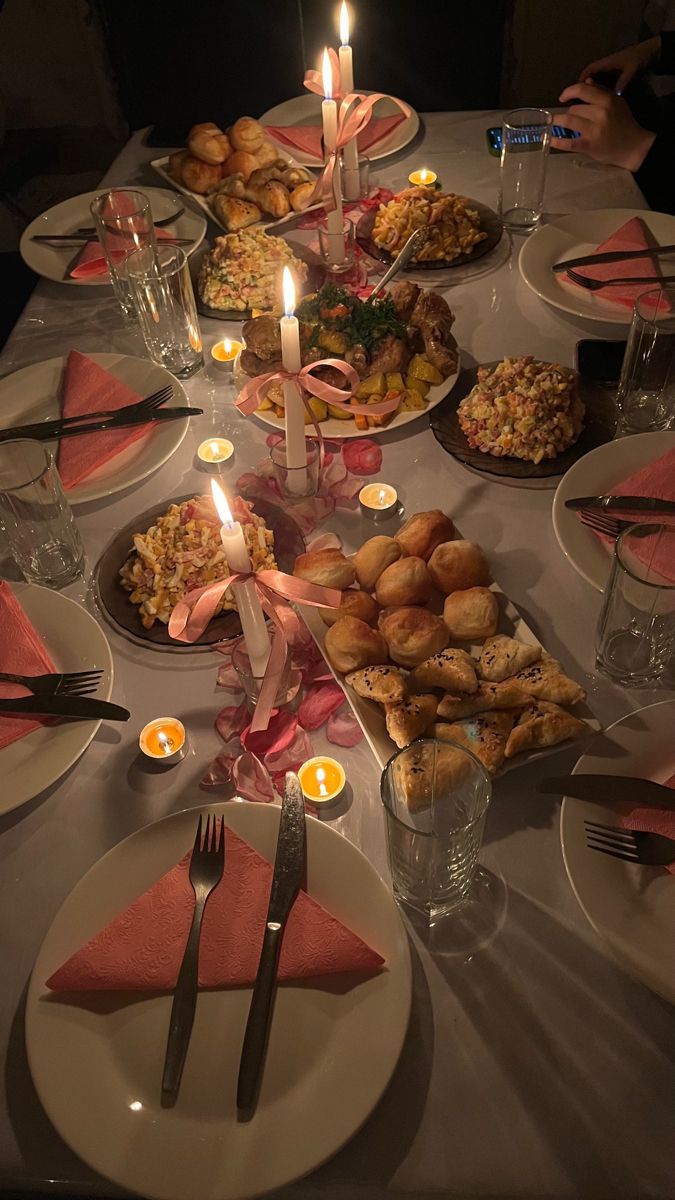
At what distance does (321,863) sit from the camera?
958 millimetres

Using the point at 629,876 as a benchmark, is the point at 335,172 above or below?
above

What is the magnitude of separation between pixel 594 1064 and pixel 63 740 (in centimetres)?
67

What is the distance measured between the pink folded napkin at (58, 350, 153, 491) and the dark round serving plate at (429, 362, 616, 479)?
50 cm

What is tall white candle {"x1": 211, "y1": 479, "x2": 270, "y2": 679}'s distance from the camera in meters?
0.97

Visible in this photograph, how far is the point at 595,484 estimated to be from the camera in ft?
4.42

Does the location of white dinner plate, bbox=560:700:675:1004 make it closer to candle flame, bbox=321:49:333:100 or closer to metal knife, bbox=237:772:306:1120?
metal knife, bbox=237:772:306:1120

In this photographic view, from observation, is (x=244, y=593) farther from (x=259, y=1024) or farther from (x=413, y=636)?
(x=259, y=1024)

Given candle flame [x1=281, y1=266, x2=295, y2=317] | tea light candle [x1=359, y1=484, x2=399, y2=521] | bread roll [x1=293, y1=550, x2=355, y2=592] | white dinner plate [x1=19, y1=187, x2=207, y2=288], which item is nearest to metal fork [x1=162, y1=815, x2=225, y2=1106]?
bread roll [x1=293, y1=550, x2=355, y2=592]

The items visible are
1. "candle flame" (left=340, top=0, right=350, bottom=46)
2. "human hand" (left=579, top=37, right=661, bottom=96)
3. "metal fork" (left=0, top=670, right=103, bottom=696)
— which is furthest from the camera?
"human hand" (left=579, top=37, right=661, bottom=96)

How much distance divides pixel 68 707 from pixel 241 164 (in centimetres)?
145

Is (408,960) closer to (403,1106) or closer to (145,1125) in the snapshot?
(403,1106)

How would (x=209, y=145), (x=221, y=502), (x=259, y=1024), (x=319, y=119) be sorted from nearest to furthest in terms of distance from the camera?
(x=259, y=1024), (x=221, y=502), (x=209, y=145), (x=319, y=119)

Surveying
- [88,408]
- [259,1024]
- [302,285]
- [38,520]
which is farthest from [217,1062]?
[302,285]

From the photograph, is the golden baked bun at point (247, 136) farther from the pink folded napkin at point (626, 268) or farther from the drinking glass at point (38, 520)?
the drinking glass at point (38, 520)
